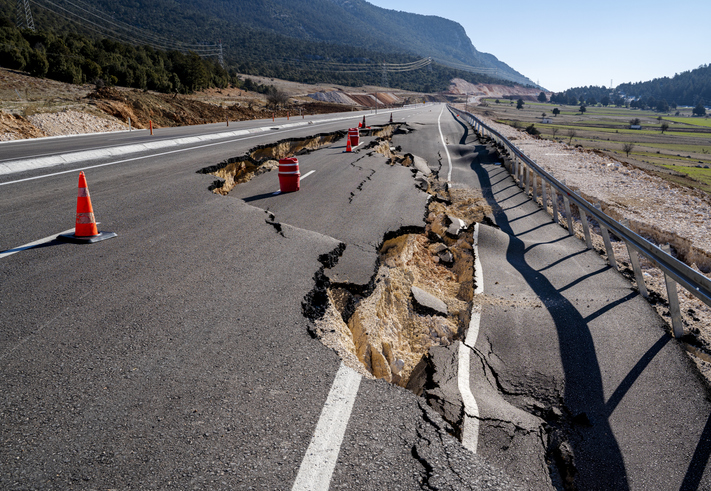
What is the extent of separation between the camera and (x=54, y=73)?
2997 centimetres

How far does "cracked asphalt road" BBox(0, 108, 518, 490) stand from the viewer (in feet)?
7.54

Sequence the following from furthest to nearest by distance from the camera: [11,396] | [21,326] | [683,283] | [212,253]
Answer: [212,253] < [683,283] < [21,326] < [11,396]

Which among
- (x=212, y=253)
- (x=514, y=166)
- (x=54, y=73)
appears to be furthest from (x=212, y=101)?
(x=212, y=253)

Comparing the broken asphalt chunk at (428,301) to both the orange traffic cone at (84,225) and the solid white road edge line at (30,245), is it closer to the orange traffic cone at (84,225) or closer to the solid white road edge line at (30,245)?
the orange traffic cone at (84,225)

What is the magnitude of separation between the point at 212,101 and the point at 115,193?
1391 inches

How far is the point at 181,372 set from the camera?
10.0 feet

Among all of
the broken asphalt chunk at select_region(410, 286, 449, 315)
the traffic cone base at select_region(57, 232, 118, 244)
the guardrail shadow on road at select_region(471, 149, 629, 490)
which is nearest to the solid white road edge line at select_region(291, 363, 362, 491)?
the guardrail shadow on road at select_region(471, 149, 629, 490)

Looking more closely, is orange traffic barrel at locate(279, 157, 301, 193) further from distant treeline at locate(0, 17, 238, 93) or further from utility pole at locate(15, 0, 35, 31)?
utility pole at locate(15, 0, 35, 31)

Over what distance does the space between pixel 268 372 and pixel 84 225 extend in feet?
12.7

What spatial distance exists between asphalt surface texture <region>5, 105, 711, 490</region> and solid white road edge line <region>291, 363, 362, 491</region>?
0.04 meters

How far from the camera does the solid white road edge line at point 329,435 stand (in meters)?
2.24

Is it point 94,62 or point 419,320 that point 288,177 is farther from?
point 94,62

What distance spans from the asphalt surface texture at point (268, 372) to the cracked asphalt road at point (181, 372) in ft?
0.05

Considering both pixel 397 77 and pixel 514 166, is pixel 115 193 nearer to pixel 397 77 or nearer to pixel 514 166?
pixel 514 166
